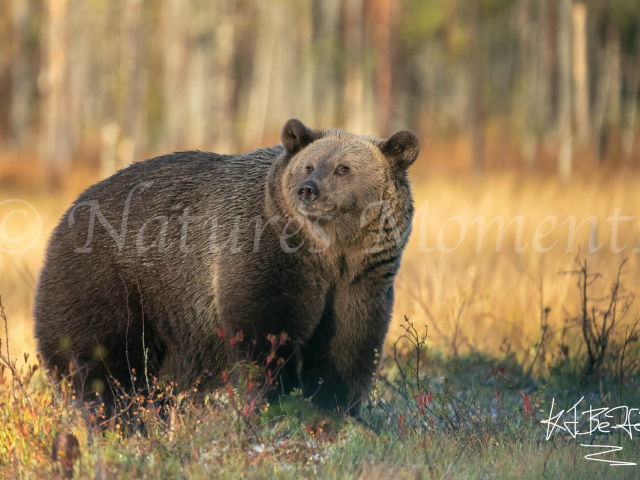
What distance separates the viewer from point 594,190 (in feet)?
41.9

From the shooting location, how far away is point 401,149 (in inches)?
179

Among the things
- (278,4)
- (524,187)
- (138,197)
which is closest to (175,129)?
(278,4)

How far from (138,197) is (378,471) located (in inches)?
94.3

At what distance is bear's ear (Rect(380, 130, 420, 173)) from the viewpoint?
4.50 m

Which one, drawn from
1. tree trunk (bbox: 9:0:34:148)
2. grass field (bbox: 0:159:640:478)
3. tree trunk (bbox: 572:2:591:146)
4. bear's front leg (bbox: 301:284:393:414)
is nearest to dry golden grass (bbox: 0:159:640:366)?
grass field (bbox: 0:159:640:478)

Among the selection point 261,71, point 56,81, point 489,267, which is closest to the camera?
point 489,267

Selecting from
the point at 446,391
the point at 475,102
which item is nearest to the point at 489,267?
the point at 446,391

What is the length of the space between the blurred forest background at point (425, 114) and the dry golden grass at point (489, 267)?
3 cm

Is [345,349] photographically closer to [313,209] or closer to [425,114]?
[313,209]

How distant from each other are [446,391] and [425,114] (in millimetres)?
41699

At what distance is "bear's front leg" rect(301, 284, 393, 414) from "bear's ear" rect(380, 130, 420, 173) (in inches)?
32.4

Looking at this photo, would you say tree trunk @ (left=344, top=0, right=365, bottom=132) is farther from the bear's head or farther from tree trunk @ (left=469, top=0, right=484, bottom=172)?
the bear's head

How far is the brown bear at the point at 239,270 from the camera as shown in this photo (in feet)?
13.9

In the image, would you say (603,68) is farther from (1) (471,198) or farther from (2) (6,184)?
(2) (6,184)
